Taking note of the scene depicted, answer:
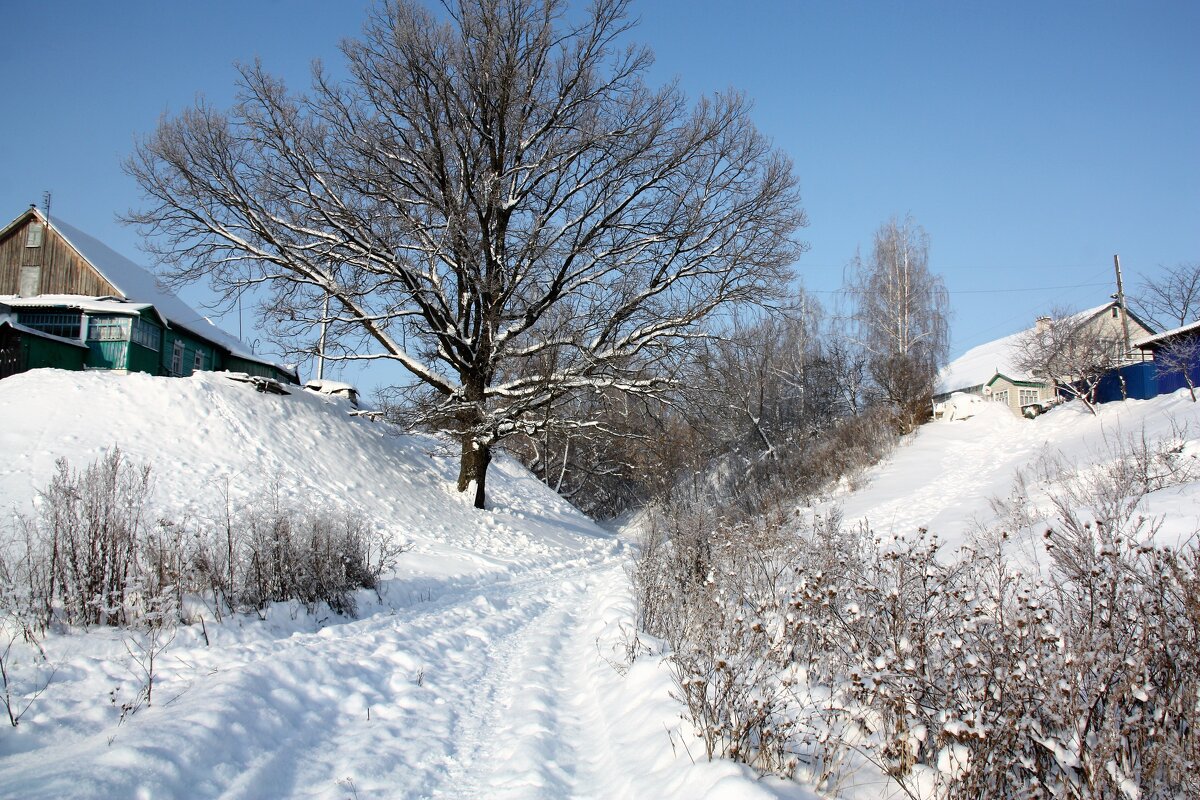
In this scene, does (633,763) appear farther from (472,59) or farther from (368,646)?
(472,59)

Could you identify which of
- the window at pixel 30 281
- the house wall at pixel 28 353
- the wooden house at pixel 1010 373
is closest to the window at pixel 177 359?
the house wall at pixel 28 353

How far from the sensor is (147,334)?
79.0ft

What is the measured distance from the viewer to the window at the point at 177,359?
26094 mm

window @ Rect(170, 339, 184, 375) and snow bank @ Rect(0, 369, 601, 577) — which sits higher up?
window @ Rect(170, 339, 184, 375)

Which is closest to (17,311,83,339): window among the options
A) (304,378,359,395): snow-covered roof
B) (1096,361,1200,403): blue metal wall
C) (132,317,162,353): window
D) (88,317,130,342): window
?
(88,317,130,342): window

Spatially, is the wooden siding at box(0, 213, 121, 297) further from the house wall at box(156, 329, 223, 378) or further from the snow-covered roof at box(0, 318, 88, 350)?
the house wall at box(156, 329, 223, 378)

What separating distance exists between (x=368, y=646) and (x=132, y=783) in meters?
2.91

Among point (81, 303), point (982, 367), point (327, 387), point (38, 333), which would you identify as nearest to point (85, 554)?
point (327, 387)

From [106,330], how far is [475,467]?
1526 centimetres

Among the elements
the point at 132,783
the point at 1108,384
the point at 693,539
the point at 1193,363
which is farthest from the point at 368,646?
the point at 1108,384

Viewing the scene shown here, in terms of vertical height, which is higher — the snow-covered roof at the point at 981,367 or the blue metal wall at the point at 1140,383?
the snow-covered roof at the point at 981,367

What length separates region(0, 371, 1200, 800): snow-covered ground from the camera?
3.34 meters

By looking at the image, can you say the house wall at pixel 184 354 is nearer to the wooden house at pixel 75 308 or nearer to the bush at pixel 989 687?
the wooden house at pixel 75 308

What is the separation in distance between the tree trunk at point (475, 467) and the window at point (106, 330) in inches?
564
